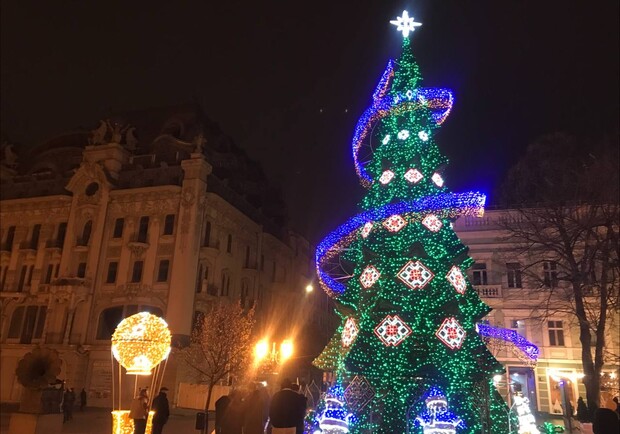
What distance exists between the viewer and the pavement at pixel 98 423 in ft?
58.4

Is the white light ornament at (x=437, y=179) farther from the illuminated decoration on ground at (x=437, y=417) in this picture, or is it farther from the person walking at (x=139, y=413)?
the person walking at (x=139, y=413)

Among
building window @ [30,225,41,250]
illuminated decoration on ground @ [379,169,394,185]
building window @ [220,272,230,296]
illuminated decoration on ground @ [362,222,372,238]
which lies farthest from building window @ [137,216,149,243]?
illuminated decoration on ground @ [379,169,394,185]

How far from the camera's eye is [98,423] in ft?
67.5

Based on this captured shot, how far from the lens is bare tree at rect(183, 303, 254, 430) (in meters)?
27.8

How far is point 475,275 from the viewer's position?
2934cm

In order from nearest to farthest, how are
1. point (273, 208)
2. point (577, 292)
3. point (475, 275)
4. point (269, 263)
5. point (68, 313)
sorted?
point (577, 292) < point (475, 275) < point (68, 313) < point (269, 263) < point (273, 208)

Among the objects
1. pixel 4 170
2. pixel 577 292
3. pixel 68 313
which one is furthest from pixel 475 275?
pixel 4 170

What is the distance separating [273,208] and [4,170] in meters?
22.4

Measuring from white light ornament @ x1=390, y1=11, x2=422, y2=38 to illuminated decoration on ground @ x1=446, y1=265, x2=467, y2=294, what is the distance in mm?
7573

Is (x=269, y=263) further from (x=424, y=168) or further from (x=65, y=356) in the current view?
(x=424, y=168)

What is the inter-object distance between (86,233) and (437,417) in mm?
29417

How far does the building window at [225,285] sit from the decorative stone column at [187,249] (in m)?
3.70

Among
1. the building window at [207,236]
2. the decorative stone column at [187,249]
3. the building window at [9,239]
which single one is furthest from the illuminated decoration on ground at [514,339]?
the building window at [9,239]

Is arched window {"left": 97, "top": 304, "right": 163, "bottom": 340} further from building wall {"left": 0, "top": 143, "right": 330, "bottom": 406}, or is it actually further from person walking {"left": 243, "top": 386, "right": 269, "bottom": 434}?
person walking {"left": 243, "top": 386, "right": 269, "bottom": 434}
